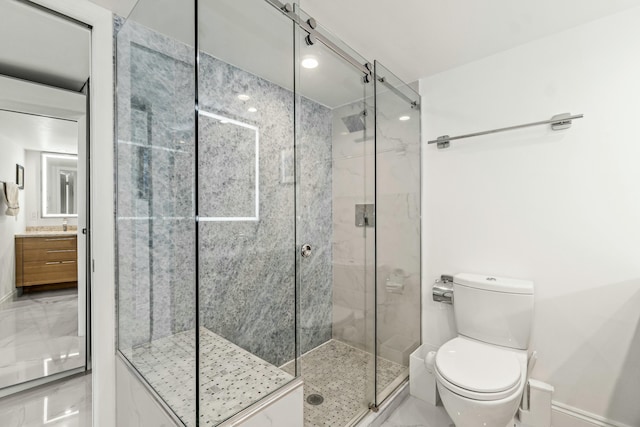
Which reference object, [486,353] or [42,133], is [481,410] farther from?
[42,133]

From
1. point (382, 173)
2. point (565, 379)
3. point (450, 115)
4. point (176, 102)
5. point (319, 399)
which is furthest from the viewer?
point (450, 115)

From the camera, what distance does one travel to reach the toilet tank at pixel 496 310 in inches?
67.8

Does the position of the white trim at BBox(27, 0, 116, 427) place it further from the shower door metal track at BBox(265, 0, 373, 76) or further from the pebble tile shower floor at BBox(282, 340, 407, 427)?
the pebble tile shower floor at BBox(282, 340, 407, 427)

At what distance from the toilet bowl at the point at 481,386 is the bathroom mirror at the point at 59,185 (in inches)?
85.6

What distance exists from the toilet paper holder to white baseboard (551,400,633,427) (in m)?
0.79

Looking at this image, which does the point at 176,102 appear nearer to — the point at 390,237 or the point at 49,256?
the point at 49,256

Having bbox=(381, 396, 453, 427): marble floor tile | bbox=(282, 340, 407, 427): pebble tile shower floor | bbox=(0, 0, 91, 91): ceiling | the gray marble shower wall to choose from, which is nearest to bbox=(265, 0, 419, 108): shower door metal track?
the gray marble shower wall

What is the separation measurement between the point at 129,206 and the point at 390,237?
1.57 m

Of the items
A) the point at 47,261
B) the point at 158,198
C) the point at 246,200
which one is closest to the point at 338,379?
the point at 246,200

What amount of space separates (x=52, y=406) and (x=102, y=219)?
46.7 inches

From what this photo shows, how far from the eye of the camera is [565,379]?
1.73 meters

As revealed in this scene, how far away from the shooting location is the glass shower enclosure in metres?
1.21

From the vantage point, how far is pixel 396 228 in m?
2.10

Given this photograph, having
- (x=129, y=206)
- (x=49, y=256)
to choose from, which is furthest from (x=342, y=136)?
(x=49, y=256)
